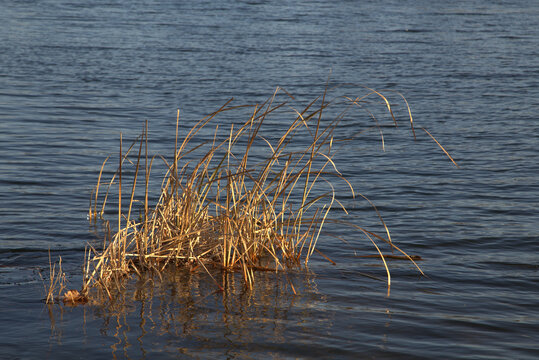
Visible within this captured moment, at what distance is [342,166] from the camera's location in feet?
31.9

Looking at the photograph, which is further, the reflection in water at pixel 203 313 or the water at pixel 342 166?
the water at pixel 342 166

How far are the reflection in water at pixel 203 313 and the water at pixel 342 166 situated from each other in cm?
2

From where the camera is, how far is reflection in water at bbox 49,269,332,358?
450 cm

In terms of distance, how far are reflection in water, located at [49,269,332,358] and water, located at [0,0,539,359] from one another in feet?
0.05

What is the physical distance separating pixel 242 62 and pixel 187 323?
1352 centimetres

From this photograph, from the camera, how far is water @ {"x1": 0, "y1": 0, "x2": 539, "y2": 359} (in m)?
4.67

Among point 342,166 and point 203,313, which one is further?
point 342,166

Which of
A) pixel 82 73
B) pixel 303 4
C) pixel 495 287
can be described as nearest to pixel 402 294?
pixel 495 287

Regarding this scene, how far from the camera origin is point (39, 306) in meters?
4.97

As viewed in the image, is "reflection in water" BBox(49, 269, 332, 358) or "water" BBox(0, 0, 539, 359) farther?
"water" BBox(0, 0, 539, 359)

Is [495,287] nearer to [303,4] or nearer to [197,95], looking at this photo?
[197,95]

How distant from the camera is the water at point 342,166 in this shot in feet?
15.3

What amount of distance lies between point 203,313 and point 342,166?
5066mm

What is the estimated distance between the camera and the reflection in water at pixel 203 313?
14.8 ft
